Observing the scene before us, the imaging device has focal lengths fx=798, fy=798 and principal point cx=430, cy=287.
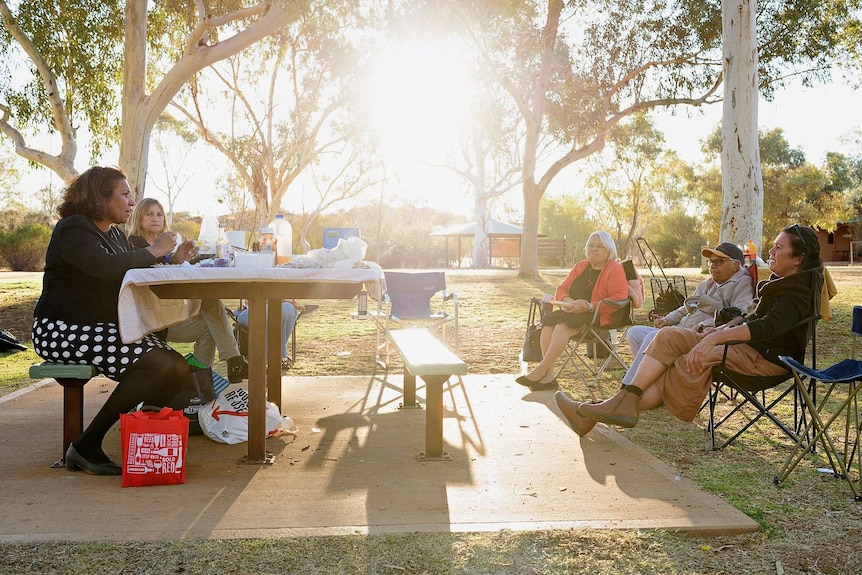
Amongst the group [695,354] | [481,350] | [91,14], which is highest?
[91,14]

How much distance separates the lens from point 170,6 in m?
13.1

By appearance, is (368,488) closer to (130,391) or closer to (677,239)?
(130,391)

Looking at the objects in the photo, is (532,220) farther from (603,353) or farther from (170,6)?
(603,353)

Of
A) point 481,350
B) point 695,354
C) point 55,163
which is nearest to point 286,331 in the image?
point 481,350

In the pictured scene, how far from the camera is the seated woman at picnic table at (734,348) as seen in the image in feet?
12.4

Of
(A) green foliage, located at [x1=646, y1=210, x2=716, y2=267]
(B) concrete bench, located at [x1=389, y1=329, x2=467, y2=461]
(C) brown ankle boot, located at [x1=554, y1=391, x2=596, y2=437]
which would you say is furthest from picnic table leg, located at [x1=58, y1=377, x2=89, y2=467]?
(A) green foliage, located at [x1=646, y1=210, x2=716, y2=267]

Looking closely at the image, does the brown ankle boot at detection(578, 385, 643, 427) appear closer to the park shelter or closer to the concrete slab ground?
the concrete slab ground

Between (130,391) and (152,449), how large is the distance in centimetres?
31

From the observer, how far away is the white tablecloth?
3271 mm

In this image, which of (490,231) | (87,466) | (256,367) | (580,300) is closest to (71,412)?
(87,466)

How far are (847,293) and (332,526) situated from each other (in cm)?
1368

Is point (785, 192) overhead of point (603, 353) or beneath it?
overhead

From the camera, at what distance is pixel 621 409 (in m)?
3.92

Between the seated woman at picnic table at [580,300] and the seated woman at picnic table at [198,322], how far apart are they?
2.09m
